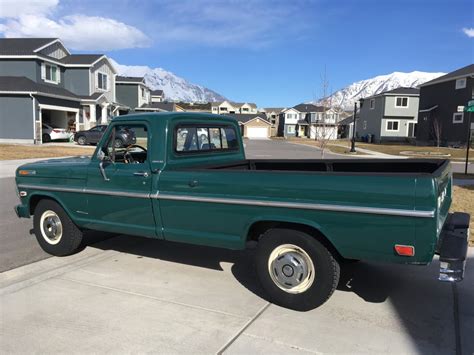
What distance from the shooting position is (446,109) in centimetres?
4059

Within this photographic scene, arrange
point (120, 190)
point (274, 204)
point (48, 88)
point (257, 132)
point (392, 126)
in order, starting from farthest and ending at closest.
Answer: point (257, 132)
point (392, 126)
point (48, 88)
point (120, 190)
point (274, 204)

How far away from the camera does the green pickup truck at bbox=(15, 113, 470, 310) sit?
343cm

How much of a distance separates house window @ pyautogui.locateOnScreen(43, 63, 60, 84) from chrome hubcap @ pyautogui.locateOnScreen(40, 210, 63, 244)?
1121 inches

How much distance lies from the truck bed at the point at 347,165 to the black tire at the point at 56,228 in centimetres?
198

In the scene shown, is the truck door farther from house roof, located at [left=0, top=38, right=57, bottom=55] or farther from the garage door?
the garage door

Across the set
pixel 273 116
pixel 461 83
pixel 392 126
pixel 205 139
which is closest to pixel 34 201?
pixel 205 139

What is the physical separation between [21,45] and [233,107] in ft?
257

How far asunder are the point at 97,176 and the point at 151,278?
137cm

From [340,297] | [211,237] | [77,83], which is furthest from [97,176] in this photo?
[77,83]

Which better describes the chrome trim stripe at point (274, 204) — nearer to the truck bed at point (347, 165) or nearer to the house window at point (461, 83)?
the truck bed at point (347, 165)

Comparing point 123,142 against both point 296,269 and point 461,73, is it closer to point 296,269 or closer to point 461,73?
point 296,269

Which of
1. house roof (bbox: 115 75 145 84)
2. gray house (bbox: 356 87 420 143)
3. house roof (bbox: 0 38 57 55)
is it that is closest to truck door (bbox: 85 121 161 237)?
house roof (bbox: 0 38 57 55)

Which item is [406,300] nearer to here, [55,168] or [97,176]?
[97,176]

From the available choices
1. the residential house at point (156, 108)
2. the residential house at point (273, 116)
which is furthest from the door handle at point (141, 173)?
the residential house at point (273, 116)
